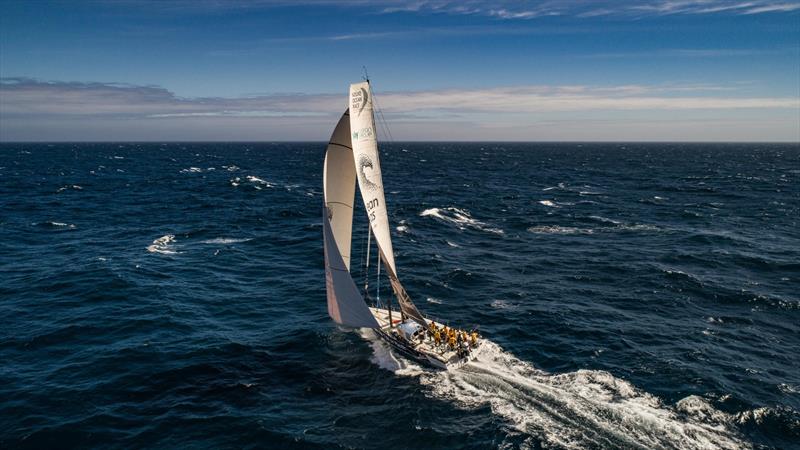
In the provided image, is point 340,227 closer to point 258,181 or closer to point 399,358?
point 399,358

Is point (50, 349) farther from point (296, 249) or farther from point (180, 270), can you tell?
point (296, 249)

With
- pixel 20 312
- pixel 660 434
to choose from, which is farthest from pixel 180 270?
pixel 660 434

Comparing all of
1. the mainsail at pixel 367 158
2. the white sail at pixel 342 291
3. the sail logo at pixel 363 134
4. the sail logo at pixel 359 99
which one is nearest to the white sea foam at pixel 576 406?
the white sail at pixel 342 291

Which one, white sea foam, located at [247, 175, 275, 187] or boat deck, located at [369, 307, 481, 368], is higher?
white sea foam, located at [247, 175, 275, 187]

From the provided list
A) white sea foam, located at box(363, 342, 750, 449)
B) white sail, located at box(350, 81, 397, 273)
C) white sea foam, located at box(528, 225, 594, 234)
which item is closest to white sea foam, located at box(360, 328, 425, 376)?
white sea foam, located at box(363, 342, 750, 449)

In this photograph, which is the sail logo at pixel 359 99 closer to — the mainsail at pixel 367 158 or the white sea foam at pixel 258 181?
the mainsail at pixel 367 158

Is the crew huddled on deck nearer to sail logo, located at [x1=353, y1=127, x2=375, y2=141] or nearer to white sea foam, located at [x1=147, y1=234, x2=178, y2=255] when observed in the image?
sail logo, located at [x1=353, y1=127, x2=375, y2=141]
